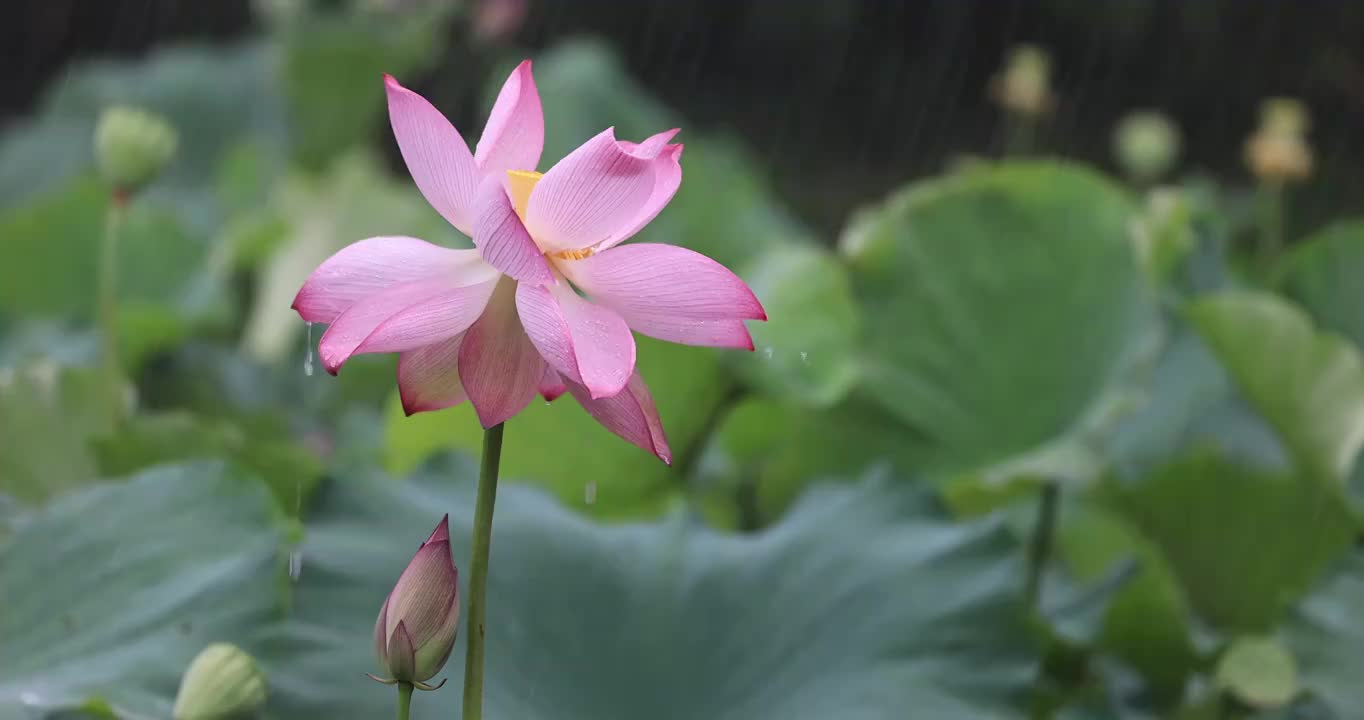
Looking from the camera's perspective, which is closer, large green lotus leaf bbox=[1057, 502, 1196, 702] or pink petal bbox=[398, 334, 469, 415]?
pink petal bbox=[398, 334, 469, 415]

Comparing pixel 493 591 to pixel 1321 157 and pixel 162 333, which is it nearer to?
pixel 162 333

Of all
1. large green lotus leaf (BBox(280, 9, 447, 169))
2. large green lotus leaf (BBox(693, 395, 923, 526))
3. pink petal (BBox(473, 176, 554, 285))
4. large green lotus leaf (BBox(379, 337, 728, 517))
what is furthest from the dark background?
pink petal (BBox(473, 176, 554, 285))

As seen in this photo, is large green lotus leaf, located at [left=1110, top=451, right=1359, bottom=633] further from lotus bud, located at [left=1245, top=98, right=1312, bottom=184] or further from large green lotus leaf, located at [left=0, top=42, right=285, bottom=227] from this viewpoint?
large green lotus leaf, located at [left=0, top=42, right=285, bottom=227]

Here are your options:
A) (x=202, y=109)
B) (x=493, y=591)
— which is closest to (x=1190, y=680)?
(x=493, y=591)

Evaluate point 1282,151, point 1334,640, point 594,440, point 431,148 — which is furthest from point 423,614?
point 1282,151


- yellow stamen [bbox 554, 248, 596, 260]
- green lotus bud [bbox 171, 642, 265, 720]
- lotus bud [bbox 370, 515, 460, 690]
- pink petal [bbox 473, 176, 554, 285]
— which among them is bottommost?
green lotus bud [bbox 171, 642, 265, 720]

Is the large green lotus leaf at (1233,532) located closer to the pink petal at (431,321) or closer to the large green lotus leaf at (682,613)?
the large green lotus leaf at (682,613)

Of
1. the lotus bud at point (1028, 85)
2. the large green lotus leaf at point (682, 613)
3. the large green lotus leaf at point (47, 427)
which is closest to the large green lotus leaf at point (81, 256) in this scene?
the large green lotus leaf at point (47, 427)

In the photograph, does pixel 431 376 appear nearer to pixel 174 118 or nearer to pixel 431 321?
pixel 431 321
